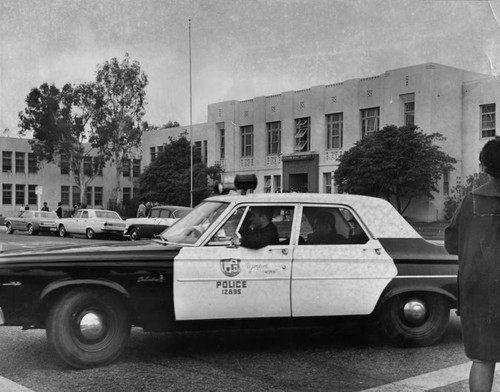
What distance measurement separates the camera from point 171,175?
42.2 metres

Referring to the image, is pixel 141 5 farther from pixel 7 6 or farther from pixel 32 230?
pixel 32 230

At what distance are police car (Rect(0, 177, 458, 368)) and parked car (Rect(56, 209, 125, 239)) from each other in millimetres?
18080

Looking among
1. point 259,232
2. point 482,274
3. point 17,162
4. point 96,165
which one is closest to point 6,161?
point 17,162

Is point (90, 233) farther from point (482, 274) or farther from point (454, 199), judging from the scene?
point (482, 274)

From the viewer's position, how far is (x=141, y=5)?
641cm

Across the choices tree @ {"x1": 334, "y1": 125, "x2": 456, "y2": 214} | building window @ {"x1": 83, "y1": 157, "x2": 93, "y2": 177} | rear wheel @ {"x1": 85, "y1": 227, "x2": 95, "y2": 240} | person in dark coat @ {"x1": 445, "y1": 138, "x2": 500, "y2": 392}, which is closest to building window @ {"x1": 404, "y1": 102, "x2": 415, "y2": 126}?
tree @ {"x1": 334, "y1": 125, "x2": 456, "y2": 214}

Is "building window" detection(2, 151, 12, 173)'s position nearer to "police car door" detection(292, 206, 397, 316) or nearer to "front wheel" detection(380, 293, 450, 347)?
"police car door" detection(292, 206, 397, 316)

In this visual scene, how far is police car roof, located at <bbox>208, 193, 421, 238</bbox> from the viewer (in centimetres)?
520

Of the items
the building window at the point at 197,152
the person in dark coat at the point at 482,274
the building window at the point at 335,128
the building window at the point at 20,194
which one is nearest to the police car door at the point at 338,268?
the person in dark coat at the point at 482,274

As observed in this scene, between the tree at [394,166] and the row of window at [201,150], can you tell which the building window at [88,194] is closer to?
the row of window at [201,150]

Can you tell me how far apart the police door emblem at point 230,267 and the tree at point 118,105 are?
9.29m

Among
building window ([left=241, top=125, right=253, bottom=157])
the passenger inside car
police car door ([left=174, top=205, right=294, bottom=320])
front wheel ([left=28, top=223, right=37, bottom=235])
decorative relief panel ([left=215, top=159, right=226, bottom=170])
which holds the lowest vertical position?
front wheel ([left=28, top=223, right=37, bottom=235])

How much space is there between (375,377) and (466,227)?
172cm

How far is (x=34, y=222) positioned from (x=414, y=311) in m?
24.2
